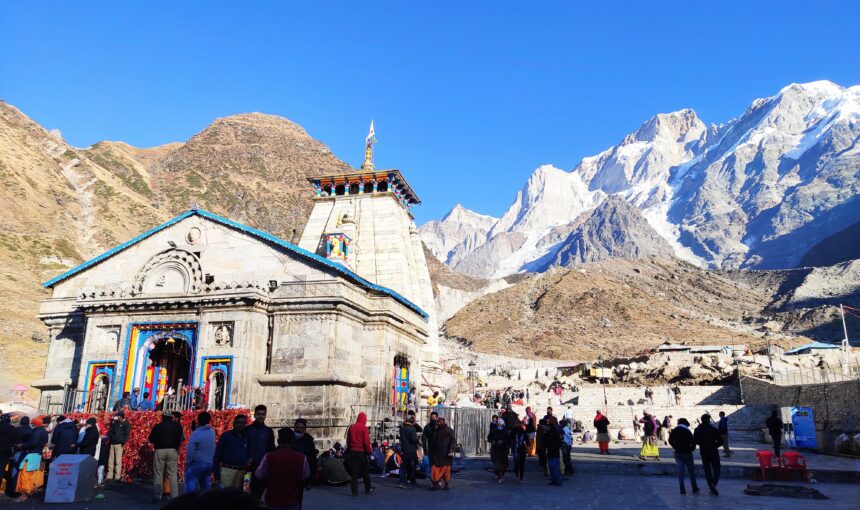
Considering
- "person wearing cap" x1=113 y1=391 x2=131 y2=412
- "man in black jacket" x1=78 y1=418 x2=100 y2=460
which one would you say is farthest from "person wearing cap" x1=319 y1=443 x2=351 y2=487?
"person wearing cap" x1=113 y1=391 x2=131 y2=412

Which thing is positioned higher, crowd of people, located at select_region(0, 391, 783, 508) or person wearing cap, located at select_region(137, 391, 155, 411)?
person wearing cap, located at select_region(137, 391, 155, 411)

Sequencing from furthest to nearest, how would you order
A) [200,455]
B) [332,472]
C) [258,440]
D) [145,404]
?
[145,404], [332,472], [200,455], [258,440]

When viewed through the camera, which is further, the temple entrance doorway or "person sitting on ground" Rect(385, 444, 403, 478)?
the temple entrance doorway

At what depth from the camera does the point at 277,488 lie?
7.68 m

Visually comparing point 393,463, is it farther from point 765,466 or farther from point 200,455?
point 765,466

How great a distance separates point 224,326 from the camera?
2119cm

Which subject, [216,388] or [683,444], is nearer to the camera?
[683,444]

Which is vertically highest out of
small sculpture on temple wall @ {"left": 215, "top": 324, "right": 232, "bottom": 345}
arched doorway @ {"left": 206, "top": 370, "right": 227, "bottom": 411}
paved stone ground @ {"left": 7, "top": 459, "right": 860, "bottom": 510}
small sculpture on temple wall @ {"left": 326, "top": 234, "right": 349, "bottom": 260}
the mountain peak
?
the mountain peak

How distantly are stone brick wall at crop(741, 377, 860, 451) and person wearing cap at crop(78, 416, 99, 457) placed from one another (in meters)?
23.7

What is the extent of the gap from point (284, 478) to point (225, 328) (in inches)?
570

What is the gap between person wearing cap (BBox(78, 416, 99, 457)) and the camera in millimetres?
13164

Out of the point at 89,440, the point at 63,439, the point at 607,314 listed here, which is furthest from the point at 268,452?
the point at 607,314

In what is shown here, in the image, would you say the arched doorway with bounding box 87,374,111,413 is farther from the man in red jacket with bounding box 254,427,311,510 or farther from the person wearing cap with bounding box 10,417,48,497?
the man in red jacket with bounding box 254,427,311,510

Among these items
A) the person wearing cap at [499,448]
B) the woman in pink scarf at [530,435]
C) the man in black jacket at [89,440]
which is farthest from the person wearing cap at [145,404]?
the woman in pink scarf at [530,435]
